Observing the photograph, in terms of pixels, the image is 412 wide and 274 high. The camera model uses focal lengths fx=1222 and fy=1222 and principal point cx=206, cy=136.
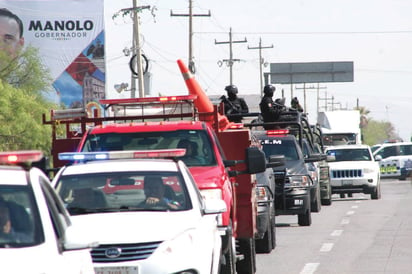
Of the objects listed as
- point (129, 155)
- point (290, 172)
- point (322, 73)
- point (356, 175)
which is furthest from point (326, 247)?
point (322, 73)

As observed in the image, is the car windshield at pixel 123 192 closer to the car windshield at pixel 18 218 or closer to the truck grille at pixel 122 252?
the truck grille at pixel 122 252

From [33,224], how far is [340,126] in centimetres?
4668

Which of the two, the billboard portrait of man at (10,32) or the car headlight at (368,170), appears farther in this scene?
the billboard portrait of man at (10,32)

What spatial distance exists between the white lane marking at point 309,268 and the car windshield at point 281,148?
8616 millimetres

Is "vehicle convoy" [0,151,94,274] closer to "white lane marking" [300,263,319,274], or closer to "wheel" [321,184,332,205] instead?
"white lane marking" [300,263,319,274]

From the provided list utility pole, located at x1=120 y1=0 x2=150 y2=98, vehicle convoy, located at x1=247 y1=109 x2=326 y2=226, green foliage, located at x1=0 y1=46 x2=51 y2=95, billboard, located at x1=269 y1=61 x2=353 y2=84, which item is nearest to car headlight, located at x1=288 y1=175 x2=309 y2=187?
vehicle convoy, located at x1=247 y1=109 x2=326 y2=226

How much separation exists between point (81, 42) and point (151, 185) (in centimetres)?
6300

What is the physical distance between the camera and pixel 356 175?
112 ft

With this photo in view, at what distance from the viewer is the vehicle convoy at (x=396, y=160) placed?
168ft

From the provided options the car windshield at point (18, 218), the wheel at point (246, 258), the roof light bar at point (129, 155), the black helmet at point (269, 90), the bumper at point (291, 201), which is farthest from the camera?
the black helmet at point (269, 90)

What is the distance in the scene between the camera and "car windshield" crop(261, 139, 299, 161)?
2469cm

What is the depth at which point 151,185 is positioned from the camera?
37.1 ft

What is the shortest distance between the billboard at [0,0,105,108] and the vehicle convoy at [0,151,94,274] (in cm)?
6381

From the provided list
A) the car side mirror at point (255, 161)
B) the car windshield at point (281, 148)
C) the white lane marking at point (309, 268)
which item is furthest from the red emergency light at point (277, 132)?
the car side mirror at point (255, 161)
